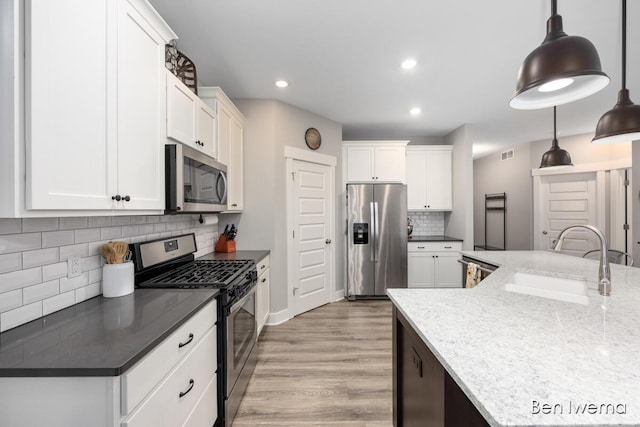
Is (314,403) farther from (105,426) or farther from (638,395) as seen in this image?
(638,395)

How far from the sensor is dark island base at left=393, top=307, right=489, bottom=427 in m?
0.81

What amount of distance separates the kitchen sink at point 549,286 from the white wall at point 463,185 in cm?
253

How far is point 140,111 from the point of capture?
1392 mm

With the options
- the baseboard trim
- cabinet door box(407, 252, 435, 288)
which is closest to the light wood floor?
the baseboard trim

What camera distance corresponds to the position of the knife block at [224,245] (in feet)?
9.66

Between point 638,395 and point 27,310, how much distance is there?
1.93m

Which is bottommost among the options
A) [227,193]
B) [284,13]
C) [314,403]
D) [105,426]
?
[314,403]

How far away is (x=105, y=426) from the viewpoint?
2.71 feet

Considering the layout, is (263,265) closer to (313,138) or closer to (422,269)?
(313,138)

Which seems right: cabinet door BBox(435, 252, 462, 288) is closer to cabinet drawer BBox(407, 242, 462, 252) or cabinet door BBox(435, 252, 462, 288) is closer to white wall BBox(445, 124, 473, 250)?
cabinet drawer BBox(407, 242, 462, 252)

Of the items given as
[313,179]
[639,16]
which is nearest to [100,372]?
[313,179]

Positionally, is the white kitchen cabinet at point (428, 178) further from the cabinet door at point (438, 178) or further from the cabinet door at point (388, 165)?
the cabinet door at point (388, 165)

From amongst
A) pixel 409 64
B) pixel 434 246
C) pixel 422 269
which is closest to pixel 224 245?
pixel 409 64

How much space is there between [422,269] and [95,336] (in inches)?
165
